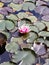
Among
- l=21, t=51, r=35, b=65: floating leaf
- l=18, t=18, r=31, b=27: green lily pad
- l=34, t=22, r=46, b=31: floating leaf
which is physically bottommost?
l=21, t=51, r=35, b=65: floating leaf

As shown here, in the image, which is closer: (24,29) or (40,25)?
(24,29)

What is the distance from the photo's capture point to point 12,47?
56.9 inches

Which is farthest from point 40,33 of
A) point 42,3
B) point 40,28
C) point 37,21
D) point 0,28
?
point 42,3

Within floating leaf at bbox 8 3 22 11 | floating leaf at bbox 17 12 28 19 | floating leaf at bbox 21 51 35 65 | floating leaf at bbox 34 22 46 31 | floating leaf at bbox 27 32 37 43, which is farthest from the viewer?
floating leaf at bbox 8 3 22 11

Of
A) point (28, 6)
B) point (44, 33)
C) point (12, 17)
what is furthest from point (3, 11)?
point (44, 33)

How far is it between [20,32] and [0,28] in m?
0.17

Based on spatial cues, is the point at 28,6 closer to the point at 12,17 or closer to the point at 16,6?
the point at 16,6

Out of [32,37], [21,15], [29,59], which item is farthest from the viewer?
[21,15]

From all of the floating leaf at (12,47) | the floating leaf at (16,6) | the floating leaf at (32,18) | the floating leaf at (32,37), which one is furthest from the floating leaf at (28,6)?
the floating leaf at (12,47)

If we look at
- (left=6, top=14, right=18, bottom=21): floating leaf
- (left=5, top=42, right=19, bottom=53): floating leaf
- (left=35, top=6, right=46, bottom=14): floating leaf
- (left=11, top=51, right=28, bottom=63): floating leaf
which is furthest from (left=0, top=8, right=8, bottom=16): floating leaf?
(left=11, top=51, right=28, bottom=63): floating leaf

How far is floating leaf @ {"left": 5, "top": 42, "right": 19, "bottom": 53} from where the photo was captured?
4.68ft

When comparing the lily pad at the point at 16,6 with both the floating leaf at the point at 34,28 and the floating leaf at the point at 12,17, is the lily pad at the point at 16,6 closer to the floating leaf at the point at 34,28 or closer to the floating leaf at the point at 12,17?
the floating leaf at the point at 12,17

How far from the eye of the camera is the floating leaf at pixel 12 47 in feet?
4.68

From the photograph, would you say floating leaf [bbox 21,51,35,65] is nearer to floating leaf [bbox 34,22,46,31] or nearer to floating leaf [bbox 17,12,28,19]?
floating leaf [bbox 34,22,46,31]
